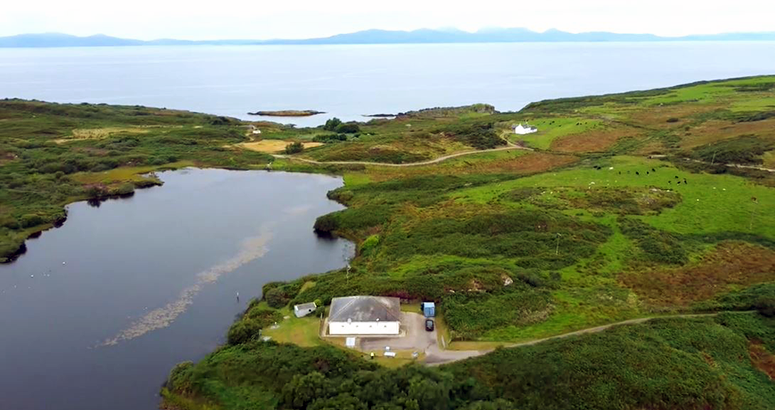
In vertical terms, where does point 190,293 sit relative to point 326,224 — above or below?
below

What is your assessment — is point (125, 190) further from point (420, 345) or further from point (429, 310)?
point (420, 345)

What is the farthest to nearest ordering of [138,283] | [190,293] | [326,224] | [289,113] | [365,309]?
[289,113] < [326,224] < [138,283] < [190,293] < [365,309]

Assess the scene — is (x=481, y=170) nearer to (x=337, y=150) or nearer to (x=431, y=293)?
(x=337, y=150)

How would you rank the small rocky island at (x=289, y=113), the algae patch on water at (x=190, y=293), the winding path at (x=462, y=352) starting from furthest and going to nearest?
the small rocky island at (x=289, y=113) → the algae patch on water at (x=190, y=293) → the winding path at (x=462, y=352)

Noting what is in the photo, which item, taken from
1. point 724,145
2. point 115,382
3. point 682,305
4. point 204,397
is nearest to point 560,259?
point 682,305

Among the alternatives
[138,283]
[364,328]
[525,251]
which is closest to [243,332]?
[364,328]

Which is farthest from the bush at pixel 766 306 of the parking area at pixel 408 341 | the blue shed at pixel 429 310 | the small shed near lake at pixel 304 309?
the small shed near lake at pixel 304 309

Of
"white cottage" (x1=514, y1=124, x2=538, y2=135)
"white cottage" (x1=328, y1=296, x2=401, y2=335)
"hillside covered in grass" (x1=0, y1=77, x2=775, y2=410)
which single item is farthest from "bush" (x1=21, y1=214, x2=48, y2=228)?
"white cottage" (x1=514, y1=124, x2=538, y2=135)

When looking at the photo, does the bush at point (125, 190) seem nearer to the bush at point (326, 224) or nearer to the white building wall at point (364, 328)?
the bush at point (326, 224)
